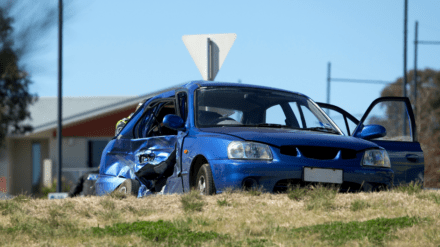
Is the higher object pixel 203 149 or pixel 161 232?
pixel 203 149

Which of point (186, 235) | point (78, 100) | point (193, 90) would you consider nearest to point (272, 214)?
point (186, 235)

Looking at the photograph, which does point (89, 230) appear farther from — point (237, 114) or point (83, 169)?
point (83, 169)

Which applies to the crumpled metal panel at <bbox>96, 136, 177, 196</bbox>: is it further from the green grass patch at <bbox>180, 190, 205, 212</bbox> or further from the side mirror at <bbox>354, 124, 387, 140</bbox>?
the side mirror at <bbox>354, 124, 387, 140</bbox>

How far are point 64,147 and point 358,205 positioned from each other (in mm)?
24443

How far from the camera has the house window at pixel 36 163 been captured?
106ft

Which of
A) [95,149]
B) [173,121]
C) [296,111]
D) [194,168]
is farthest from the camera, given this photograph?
[95,149]

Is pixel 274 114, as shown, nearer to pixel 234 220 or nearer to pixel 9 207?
pixel 234 220

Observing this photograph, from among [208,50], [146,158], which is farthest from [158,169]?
[208,50]

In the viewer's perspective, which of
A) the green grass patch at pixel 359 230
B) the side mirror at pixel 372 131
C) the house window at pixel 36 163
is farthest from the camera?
the house window at pixel 36 163

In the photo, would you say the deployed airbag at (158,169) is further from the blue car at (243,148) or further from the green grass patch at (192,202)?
the green grass patch at (192,202)

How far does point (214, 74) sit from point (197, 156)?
3266mm

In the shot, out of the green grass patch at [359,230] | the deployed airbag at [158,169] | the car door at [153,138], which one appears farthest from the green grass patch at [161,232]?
the car door at [153,138]

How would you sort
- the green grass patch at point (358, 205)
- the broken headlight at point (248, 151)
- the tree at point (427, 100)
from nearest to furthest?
1. the green grass patch at point (358, 205)
2. the broken headlight at point (248, 151)
3. the tree at point (427, 100)

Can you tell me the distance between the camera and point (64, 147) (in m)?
29.2
